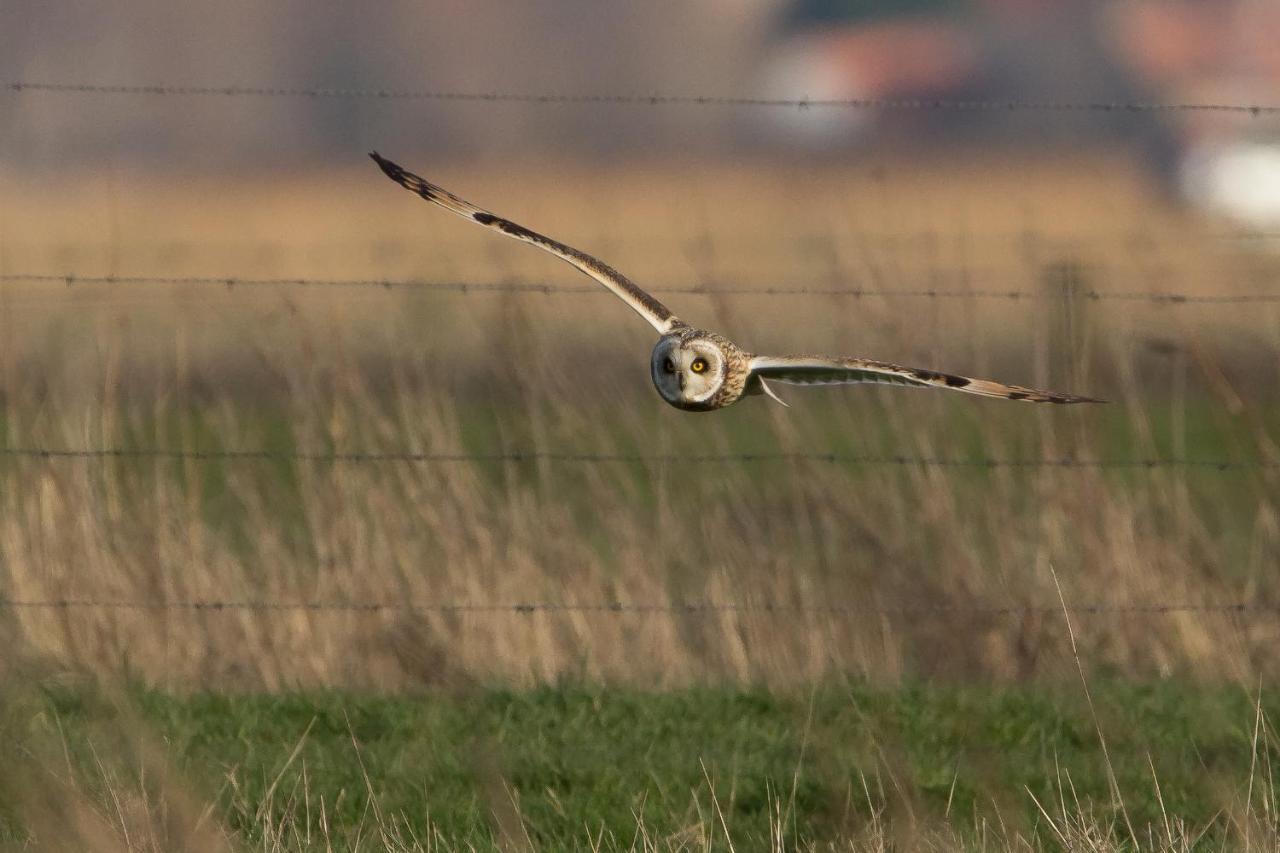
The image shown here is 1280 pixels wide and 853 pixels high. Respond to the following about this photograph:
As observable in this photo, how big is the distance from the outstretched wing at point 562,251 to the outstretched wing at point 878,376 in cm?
35

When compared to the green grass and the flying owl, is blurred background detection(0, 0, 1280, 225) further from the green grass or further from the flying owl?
the flying owl

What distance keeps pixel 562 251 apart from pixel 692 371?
17.0 inches

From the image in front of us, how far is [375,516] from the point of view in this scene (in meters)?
6.56

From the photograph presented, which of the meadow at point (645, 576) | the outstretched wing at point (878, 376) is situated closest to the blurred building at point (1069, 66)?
the meadow at point (645, 576)

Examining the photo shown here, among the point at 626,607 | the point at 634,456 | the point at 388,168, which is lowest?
the point at 626,607

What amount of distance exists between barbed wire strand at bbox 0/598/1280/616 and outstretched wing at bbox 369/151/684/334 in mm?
1025

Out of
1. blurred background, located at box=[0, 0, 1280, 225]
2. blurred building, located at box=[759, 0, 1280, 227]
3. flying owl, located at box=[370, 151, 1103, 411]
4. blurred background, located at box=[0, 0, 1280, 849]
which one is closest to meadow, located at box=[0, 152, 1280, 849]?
blurred background, located at box=[0, 0, 1280, 849]

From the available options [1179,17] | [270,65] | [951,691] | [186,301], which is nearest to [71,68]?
[270,65]

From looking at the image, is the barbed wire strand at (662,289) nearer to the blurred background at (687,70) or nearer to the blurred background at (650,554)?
the blurred background at (650,554)

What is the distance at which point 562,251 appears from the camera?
5.19 m

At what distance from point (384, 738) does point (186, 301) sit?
2.96 m

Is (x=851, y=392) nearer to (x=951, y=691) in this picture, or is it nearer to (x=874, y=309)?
(x=874, y=309)

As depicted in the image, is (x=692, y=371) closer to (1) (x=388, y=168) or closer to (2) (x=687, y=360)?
(2) (x=687, y=360)

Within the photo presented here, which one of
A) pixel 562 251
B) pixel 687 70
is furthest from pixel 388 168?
pixel 687 70
